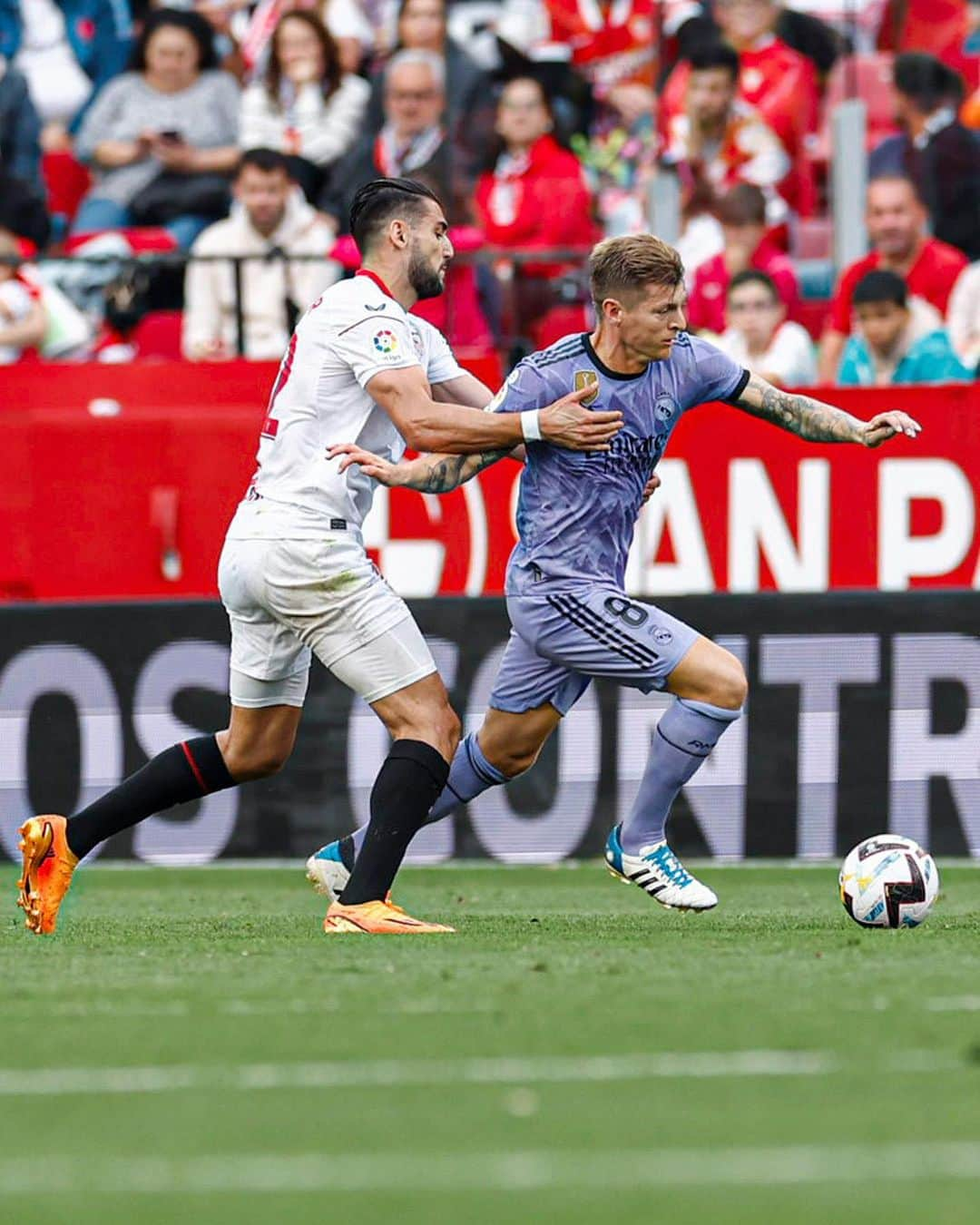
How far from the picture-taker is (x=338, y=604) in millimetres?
7414

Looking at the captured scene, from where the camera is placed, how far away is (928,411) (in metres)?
12.2

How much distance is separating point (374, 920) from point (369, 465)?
138 centimetres

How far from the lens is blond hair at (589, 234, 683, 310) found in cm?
766

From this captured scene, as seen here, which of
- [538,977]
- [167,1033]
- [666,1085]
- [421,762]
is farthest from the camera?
[421,762]

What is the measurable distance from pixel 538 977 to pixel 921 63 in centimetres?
975

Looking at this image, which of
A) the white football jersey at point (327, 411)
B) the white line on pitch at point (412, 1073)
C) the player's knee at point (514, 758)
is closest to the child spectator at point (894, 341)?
the player's knee at point (514, 758)

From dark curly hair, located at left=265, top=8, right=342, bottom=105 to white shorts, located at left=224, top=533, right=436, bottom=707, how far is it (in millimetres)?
8337

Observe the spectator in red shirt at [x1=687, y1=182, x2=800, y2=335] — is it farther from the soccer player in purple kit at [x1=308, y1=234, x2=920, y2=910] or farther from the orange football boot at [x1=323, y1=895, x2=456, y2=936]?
the orange football boot at [x1=323, y1=895, x2=456, y2=936]

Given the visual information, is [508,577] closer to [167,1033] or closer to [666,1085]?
[167,1033]

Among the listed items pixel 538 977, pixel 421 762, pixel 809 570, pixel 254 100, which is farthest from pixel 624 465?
pixel 254 100

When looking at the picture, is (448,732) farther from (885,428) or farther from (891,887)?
(885,428)

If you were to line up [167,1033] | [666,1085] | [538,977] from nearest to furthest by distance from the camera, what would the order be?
[666,1085]
[167,1033]
[538,977]

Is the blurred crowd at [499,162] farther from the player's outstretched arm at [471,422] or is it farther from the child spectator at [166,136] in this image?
the player's outstretched arm at [471,422]

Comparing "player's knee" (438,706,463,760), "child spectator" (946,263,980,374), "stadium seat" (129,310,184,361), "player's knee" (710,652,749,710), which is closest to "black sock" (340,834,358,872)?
"player's knee" (438,706,463,760)
